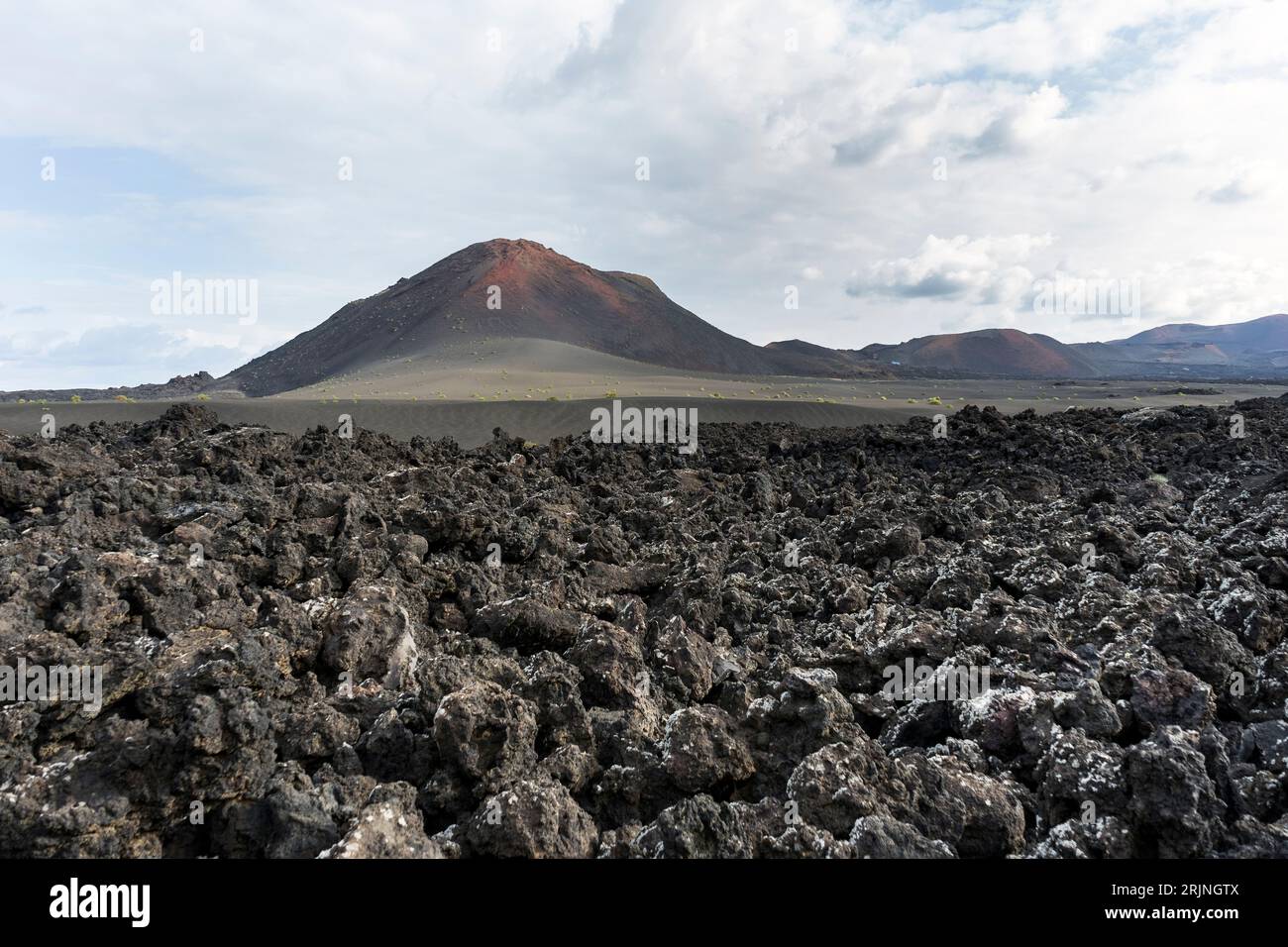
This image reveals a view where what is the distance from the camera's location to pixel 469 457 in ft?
45.7

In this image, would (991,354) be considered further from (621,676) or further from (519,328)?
(621,676)

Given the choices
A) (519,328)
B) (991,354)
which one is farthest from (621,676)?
(991,354)

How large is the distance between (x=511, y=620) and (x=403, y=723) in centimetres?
147

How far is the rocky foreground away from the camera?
3.35m

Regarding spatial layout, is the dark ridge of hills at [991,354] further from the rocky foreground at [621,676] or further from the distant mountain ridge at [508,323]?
the rocky foreground at [621,676]

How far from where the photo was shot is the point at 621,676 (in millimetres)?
4566

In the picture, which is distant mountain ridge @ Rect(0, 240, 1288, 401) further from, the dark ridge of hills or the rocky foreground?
the rocky foreground

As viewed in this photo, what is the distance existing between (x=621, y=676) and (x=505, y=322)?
8764 cm

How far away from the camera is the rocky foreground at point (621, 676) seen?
11.0 ft

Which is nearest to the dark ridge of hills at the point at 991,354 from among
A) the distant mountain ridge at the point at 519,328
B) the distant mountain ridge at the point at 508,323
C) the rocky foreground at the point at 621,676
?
the distant mountain ridge at the point at 519,328

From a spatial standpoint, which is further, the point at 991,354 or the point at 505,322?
the point at 991,354

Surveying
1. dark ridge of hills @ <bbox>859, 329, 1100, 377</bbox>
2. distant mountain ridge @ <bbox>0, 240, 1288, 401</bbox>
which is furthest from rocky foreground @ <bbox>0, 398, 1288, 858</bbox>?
dark ridge of hills @ <bbox>859, 329, 1100, 377</bbox>

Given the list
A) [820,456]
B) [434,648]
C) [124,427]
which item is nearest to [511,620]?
[434,648]
